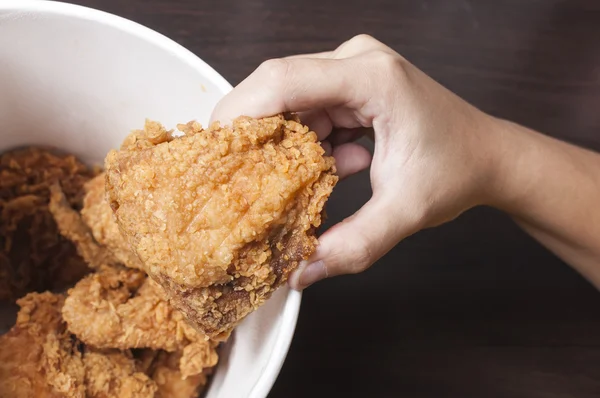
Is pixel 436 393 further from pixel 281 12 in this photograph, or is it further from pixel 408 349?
pixel 281 12

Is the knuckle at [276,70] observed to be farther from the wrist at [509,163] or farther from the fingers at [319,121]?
the wrist at [509,163]

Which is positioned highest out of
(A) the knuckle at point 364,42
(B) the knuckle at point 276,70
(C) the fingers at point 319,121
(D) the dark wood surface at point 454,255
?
(B) the knuckle at point 276,70

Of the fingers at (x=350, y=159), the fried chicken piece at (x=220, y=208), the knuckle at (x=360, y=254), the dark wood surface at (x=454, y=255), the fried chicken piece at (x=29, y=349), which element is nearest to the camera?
the fried chicken piece at (x=220, y=208)

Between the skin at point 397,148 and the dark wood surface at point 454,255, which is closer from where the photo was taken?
the skin at point 397,148

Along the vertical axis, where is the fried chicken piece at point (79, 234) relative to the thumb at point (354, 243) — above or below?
below

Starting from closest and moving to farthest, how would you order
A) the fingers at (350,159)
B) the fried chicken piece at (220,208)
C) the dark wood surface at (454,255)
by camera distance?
1. the fried chicken piece at (220,208)
2. the fingers at (350,159)
3. the dark wood surface at (454,255)

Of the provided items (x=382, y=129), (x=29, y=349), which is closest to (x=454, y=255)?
(x=382, y=129)

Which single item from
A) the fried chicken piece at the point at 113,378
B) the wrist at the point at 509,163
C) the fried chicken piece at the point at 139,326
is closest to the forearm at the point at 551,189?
the wrist at the point at 509,163
